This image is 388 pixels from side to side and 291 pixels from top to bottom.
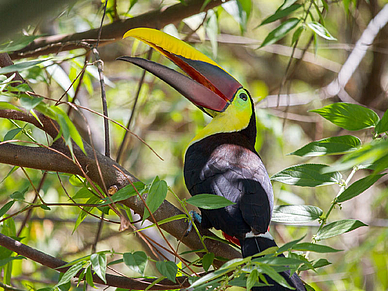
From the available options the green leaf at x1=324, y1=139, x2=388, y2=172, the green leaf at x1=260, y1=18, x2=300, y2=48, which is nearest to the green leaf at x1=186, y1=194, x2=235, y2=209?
the green leaf at x1=324, y1=139, x2=388, y2=172

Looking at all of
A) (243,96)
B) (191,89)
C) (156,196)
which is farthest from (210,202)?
A: (243,96)

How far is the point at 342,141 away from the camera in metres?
1.21

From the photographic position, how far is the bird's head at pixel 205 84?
2.07 metres

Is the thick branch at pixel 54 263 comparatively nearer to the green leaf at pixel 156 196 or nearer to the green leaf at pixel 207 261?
the green leaf at pixel 207 261

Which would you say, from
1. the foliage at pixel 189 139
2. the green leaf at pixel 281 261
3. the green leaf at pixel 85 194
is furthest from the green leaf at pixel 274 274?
the green leaf at pixel 85 194

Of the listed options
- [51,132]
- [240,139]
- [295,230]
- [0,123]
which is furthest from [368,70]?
[51,132]

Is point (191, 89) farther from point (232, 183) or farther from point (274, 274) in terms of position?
point (274, 274)

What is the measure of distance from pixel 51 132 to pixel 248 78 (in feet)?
12.8

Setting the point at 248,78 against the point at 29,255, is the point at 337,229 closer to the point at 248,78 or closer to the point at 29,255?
the point at 29,255

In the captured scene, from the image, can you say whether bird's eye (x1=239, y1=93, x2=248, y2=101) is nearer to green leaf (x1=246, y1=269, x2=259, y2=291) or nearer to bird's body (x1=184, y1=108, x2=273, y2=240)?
bird's body (x1=184, y1=108, x2=273, y2=240)

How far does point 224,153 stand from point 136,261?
83cm

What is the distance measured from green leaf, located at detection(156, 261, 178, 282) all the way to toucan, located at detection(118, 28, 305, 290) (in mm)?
290

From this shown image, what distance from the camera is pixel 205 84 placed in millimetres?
2264

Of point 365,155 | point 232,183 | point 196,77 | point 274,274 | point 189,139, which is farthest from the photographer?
point 189,139
